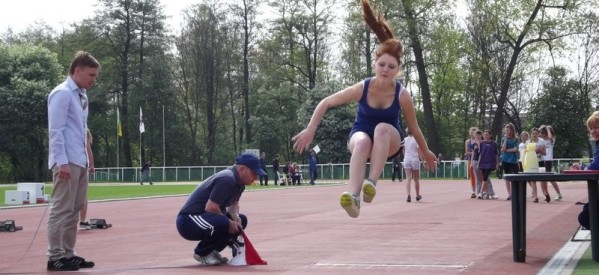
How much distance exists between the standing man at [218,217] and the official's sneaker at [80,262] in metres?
1.14

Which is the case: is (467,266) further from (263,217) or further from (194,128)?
(194,128)

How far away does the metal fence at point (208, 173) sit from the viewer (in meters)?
57.9

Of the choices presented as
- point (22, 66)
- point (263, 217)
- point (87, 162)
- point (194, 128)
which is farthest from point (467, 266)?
point (194, 128)

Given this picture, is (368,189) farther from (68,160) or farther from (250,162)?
(68,160)

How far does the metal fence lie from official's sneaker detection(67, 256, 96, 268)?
4743cm

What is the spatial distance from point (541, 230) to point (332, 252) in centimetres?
452

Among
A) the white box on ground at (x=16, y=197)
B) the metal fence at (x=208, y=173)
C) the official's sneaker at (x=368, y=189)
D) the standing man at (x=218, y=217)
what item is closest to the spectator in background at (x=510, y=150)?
the standing man at (x=218, y=217)

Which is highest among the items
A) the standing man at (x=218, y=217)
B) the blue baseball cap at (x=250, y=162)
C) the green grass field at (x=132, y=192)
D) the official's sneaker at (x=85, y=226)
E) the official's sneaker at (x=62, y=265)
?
the blue baseball cap at (x=250, y=162)

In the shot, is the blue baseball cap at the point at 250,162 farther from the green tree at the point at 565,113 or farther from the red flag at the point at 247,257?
the green tree at the point at 565,113

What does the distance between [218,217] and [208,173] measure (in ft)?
199

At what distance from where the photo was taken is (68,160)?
10242mm

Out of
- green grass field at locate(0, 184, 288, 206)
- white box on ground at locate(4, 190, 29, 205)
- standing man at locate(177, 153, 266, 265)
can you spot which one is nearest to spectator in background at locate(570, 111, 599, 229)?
standing man at locate(177, 153, 266, 265)

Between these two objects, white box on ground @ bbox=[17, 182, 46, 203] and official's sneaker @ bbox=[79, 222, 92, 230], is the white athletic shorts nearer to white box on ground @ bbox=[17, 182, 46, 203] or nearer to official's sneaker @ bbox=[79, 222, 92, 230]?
official's sneaker @ bbox=[79, 222, 92, 230]

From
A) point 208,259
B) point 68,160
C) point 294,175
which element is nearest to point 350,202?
point 208,259
